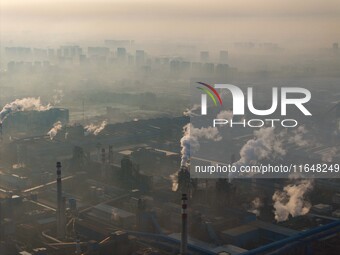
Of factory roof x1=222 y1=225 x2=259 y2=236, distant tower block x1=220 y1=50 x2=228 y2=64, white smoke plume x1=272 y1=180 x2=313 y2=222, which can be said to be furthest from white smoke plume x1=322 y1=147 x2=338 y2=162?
distant tower block x1=220 y1=50 x2=228 y2=64

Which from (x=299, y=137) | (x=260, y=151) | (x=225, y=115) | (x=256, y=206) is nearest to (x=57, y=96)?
(x=225, y=115)

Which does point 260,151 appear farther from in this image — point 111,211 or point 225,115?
point 225,115

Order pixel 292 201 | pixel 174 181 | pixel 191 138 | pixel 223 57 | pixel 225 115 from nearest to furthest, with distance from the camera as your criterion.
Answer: pixel 292 201 → pixel 174 181 → pixel 191 138 → pixel 225 115 → pixel 223 57

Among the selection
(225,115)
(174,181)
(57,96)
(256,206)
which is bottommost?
(256,206)

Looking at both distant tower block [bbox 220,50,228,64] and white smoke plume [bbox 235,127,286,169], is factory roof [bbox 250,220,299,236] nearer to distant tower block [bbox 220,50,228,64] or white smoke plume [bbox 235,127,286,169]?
white smoke plume [bbox 235,127,286,169]

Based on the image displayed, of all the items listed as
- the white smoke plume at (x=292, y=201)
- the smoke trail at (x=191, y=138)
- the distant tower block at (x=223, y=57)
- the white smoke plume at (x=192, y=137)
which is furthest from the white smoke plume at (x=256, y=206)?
the distant tower block at (x=223, y=57)

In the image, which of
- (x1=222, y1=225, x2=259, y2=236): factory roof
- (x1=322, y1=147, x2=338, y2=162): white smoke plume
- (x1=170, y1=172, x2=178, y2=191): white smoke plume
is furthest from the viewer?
(x1=322, y1=147, x2=338, y2=162): white smoke plume
